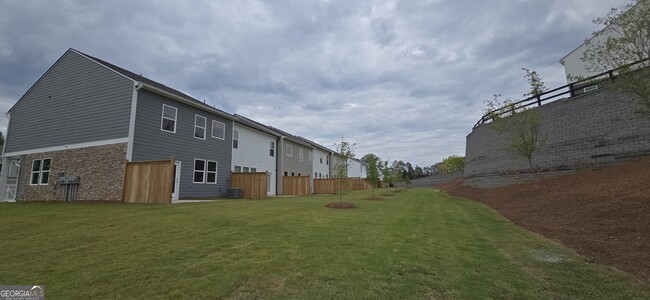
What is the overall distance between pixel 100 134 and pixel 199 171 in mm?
5388

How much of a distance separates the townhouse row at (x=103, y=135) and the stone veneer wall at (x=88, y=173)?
5 centimetres

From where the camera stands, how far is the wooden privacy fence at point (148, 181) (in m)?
13.1

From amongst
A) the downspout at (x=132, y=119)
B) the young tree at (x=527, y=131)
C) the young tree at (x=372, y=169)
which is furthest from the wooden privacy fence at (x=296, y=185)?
the young tree at (x=527, y=131)

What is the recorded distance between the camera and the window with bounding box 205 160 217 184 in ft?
62.9

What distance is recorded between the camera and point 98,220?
315 inches

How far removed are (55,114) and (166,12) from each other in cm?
988

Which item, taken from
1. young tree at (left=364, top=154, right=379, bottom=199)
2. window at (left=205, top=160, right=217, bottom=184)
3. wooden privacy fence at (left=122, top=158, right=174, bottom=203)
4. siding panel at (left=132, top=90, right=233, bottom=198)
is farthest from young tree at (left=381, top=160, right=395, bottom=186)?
wooden privacy fence at (left=122, top=158, right=174, bottom=203)

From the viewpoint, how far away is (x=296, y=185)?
1096 inches

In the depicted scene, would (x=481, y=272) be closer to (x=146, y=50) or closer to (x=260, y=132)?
(x=146, y=50)

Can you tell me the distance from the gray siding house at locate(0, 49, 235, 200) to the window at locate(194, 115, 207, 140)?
63 millimetres

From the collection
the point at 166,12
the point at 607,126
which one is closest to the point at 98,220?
the point at 166,12

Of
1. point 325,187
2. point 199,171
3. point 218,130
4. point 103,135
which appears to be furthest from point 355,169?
point 103,135

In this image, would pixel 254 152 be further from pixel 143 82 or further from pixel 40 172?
pixel 40 172

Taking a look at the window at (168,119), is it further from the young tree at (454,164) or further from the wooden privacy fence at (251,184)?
the young tree at (454,164)
